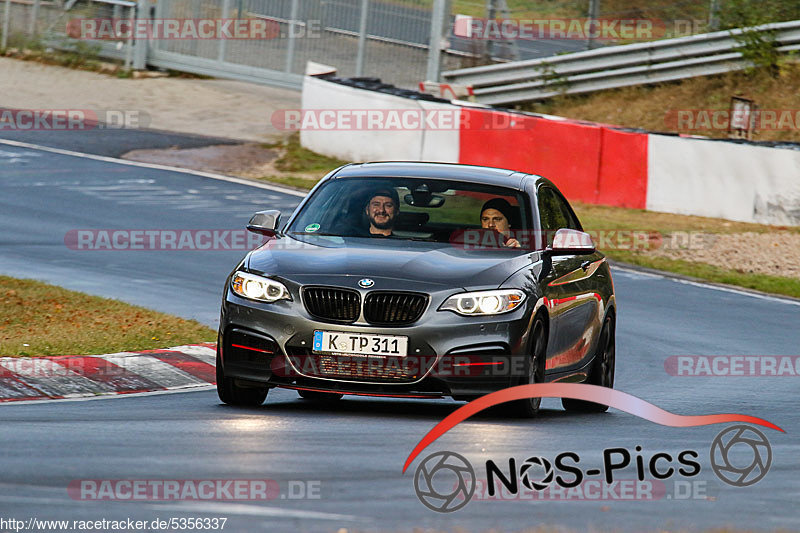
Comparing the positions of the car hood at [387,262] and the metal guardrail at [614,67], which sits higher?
the metal guardrail at [614,67]

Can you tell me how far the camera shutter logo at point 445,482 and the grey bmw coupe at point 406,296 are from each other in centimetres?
120

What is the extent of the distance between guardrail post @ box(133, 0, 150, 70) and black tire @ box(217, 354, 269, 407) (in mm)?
27742

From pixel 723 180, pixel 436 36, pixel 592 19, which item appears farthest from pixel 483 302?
pixel 436 36

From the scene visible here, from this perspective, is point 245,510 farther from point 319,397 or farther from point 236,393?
point 319,397

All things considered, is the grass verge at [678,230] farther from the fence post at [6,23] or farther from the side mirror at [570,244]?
the fence post at [6,23]

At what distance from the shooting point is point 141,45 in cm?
3572

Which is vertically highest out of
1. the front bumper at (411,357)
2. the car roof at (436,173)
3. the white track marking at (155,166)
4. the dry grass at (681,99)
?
the dry grass at (681,99)

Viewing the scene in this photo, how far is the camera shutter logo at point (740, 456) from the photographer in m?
7.06

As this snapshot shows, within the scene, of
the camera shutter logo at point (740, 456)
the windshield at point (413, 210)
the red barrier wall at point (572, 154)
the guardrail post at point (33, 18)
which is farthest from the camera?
the guardrail post at point (33, 18)

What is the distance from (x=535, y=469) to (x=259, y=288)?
2.27m

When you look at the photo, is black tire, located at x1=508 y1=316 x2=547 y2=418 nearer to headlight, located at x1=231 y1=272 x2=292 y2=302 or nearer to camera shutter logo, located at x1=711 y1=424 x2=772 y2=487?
camera shutter logo, located at x1=711 y1=424 x2=772 y2=487

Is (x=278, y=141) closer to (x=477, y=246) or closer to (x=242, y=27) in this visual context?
(x=242, y=27)

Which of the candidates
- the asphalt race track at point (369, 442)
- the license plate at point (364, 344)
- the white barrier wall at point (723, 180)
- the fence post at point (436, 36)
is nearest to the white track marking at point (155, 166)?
the white barrier wall at point (723, 180)

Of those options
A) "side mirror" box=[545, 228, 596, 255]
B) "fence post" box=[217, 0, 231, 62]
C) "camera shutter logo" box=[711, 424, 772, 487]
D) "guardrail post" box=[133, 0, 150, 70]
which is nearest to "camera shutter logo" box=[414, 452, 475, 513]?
"camera shutter logo" box=[711, 424, 772, 487]
